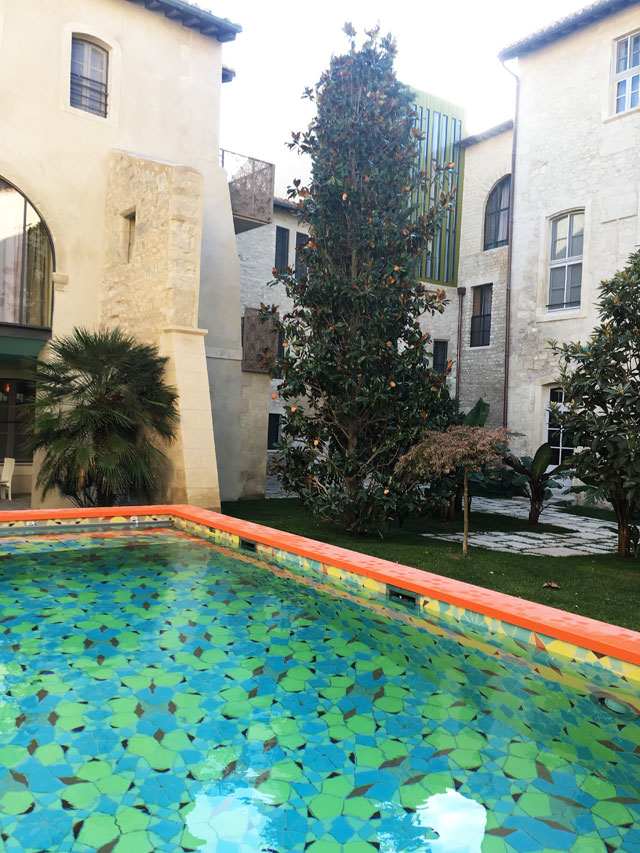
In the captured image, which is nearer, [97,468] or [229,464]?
[97,468]

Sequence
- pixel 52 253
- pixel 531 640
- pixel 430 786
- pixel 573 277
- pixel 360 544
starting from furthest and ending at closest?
pixel 573 277 < pixel 52 253 < pixel 360 544 < pixel 531 640 < pixel 430 786

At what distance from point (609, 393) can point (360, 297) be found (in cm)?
345

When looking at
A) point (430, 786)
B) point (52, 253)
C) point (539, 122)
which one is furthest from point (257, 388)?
point (430, 786)

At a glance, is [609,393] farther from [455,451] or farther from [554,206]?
[554,206]

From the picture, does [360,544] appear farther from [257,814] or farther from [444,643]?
[257,814]

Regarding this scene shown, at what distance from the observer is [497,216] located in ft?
66.1

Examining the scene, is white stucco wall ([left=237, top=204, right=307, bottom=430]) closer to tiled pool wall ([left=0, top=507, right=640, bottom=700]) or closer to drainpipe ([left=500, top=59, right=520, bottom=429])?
drainpipe ([left=500, top=59, right=520, bottom=429])

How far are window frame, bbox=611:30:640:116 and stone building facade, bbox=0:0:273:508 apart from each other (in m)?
8.71

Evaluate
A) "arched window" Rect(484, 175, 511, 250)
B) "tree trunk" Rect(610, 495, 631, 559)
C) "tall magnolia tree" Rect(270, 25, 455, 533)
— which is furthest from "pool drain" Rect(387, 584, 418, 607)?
"arched window" Rect(484, 175, 511, 250)

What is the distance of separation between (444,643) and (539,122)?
53.3 ft

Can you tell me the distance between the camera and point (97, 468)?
9711 mm

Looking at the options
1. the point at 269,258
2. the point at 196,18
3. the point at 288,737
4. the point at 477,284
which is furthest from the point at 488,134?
the point at 288,737

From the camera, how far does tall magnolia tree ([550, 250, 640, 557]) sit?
8234mm

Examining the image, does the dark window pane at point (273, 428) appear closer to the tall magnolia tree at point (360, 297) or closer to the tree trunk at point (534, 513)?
the tree trunk at point (534, 513)
